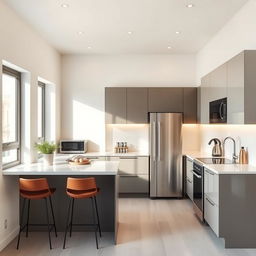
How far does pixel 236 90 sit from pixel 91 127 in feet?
12.5

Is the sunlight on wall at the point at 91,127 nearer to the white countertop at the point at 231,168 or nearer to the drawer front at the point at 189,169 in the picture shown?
the drawer front at the point at 189,169

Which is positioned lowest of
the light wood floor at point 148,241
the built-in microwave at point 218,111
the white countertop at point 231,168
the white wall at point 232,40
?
the light wood floor at point 148,241

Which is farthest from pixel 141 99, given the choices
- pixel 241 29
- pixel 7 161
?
pixel 7 161

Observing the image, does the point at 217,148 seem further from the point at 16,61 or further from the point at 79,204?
the point at 16,61

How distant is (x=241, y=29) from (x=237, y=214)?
2.45 meters

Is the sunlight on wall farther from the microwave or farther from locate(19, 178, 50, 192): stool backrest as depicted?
locate(19, 178, 50, 192): stool backrest

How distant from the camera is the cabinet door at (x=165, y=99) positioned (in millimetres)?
6301

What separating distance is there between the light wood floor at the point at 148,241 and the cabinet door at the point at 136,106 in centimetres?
200

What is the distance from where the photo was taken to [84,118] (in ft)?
22.2

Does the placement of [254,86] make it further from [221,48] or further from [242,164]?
[221,48]

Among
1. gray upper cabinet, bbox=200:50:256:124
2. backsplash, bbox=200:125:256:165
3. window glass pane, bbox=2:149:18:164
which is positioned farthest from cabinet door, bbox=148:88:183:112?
window glass pane, bbox=2:149:18:164

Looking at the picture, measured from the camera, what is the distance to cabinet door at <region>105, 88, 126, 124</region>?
634cm

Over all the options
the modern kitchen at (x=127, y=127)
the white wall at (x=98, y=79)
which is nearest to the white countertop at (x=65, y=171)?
the modern kitchen at (x=127, y=127)

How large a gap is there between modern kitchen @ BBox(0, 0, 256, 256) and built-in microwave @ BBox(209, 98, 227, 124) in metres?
0.03
